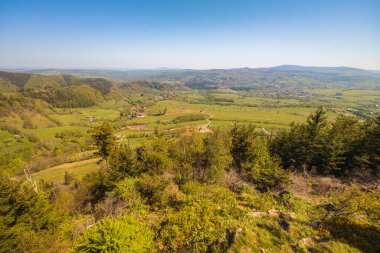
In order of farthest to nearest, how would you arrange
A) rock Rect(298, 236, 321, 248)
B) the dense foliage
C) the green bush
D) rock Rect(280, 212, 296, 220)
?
1. rock Rect(280, 212, 296, 220)
2. the dense foliage
3. rock Rect(298, 236, 321, 248)
4. the green bush

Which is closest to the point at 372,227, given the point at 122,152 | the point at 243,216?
the point at 243,216

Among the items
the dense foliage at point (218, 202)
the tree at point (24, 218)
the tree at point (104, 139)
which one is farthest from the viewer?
the tree at point (104, 139)

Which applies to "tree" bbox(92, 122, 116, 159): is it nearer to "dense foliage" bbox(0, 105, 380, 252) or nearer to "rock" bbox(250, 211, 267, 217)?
"dense foliage" bbox(0, 105, 380, 252)

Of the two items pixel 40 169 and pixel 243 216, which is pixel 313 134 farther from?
pixel 40 169

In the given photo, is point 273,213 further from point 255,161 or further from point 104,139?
point 104,139

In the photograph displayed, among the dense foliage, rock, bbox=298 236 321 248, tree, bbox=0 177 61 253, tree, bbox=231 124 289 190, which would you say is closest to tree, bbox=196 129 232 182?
the dense foliage

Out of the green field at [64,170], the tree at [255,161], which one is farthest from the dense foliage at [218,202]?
the green field at [64,170]

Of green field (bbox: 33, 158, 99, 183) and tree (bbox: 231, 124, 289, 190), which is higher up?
tree (bbox: 231, 124, 289, 190)

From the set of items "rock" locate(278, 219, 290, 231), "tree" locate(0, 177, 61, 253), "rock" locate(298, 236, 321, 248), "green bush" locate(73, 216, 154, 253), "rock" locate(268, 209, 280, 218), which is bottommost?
"tree" locate(0, 177, 61, 253)

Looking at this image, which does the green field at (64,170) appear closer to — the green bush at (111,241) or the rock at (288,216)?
the green bush at (111,241)

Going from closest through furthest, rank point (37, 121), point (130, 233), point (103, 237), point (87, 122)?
point (103, 237) → point (130, 233) → point (37, 121) → point (87, 122)

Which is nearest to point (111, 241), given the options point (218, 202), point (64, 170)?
point (218, 202)
